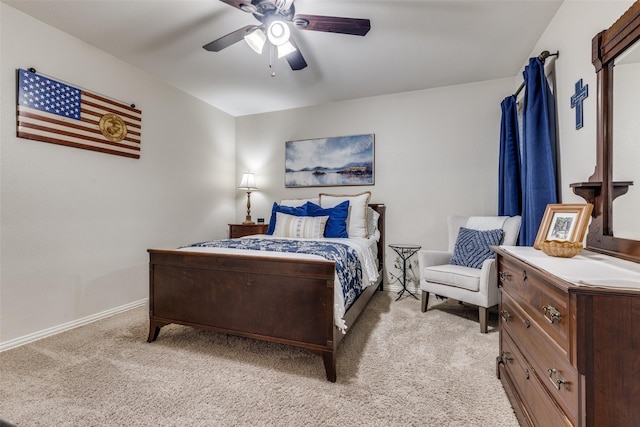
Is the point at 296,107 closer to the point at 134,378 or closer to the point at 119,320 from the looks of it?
the point at 119,320

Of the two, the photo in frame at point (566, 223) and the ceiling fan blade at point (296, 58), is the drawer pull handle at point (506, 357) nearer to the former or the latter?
the photo in frame at point (566, 223)

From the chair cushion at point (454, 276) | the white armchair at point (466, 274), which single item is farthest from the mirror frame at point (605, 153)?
the chair cushion at point (454, 276)

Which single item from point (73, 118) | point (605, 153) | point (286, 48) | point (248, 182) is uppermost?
point (286, 48)

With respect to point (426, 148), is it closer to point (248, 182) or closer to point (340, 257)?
point (340, 257)

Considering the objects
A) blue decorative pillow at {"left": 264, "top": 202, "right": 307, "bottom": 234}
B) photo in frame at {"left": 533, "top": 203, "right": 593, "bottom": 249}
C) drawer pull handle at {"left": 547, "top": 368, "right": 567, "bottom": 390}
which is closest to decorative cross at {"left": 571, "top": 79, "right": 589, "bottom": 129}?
photo in frame at {"left": 533, "top": 203, "right": 593, "bottom": 249}

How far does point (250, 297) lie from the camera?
1877mm

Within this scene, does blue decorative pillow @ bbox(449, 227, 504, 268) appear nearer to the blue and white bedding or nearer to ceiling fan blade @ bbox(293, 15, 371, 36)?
the blue and white bedding

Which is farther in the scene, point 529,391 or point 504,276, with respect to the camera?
point 504,276

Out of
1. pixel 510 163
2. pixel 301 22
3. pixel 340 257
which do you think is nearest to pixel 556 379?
pixel 340 257

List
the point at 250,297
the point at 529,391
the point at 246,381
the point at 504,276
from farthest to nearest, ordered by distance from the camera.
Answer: the point at 250,297 → the point at 246,381 → the point at 504,276 → the point at 529,391

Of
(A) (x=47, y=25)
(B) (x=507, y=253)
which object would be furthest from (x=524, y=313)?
(A) (x=47, y=25)

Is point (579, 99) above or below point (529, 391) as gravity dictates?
above

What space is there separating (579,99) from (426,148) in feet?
5.65

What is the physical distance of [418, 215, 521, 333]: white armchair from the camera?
2.32m
